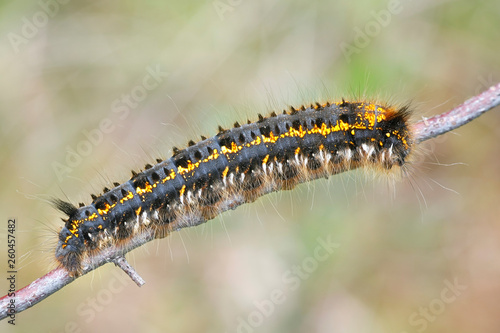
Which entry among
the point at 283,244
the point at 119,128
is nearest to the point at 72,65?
the point at 119,128

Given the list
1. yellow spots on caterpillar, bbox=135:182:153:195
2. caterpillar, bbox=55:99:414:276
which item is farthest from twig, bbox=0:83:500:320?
yellow spots on caterpillar, bbox=135:182:153:195

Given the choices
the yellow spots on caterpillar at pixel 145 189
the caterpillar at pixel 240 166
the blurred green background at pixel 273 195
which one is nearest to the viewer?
the caterpillar at pixel 240 166

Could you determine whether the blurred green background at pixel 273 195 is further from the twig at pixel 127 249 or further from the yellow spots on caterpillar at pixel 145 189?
the twig at pixel 127 249

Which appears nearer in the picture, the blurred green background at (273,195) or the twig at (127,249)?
the twig at (127,249)

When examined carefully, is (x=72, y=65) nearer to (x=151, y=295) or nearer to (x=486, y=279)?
(x=151, y=295)

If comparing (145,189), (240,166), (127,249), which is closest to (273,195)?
(240,166)

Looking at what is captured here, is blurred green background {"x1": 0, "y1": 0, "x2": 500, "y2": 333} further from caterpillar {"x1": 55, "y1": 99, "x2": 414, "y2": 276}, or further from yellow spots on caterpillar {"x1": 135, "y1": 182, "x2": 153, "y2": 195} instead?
yellow spots on caterpillar {"x1": 135, "y1": 182, "x2": 153, "y2": 195}

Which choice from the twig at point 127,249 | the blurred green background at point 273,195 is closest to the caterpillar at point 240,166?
the twig at point 127,249
